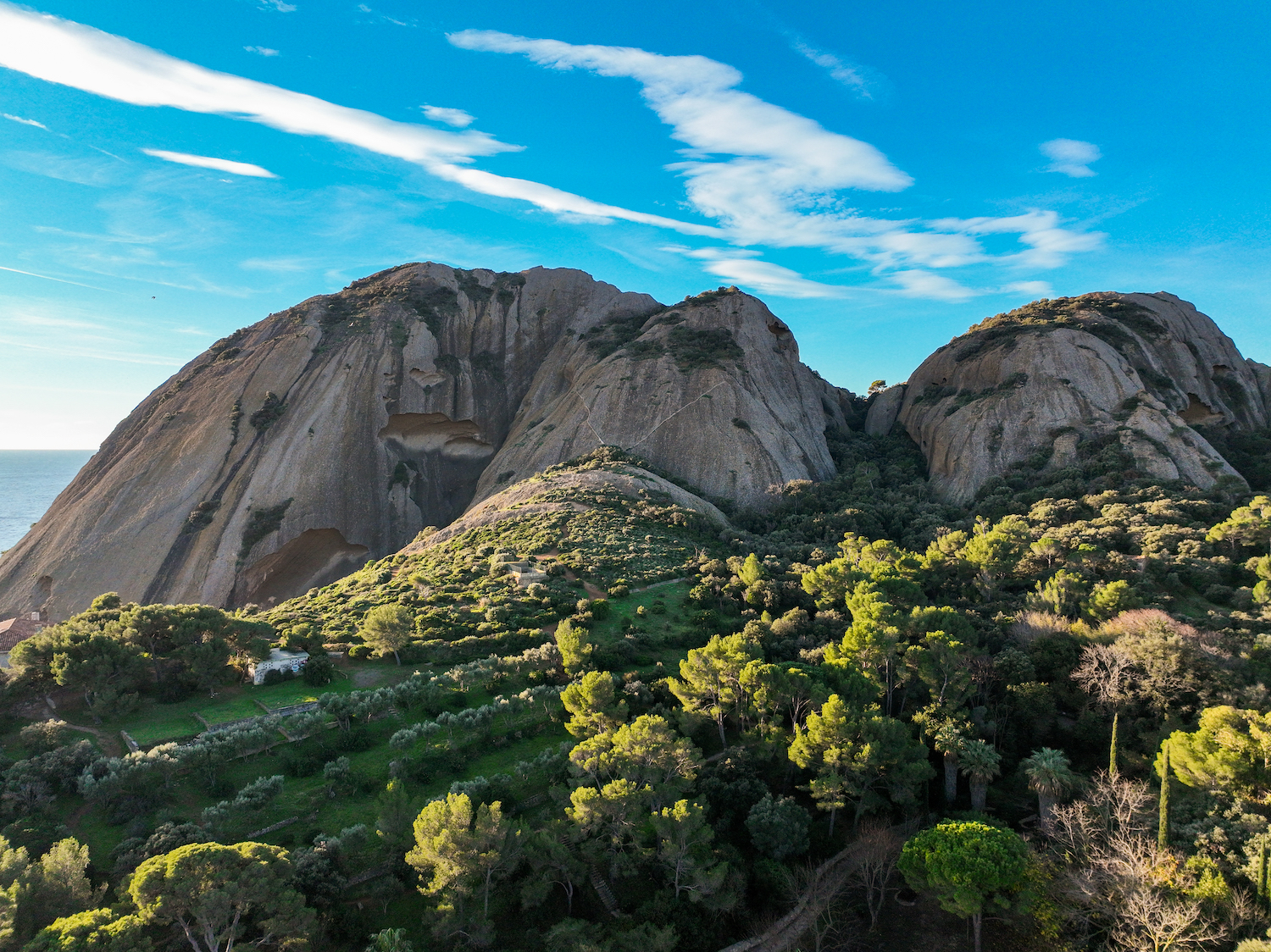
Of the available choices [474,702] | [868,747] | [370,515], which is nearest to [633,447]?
[370,515]

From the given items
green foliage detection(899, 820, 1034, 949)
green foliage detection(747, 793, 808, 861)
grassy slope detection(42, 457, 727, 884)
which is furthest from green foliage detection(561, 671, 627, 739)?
green foliage detection(899, 820, 1034, 949)

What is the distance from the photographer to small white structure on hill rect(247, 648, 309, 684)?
82.2ft

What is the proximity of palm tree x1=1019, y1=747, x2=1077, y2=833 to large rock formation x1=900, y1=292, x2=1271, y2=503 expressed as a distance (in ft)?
125

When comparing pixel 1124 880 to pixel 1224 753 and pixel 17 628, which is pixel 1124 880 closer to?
pixel 1224 753

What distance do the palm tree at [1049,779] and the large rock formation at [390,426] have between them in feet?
124

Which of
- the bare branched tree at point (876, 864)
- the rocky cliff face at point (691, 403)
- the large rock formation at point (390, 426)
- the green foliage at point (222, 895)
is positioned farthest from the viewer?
the rocky cliff face at point (691, 403)

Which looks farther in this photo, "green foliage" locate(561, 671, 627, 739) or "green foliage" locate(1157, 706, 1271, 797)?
"green foliage" locate(561, 671, 627, 739)

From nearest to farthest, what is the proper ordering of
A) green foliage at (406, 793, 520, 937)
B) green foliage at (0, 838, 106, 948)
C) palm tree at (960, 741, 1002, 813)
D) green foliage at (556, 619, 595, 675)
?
green foliage at (0, 838, 106, 948) → green foliage at (406, 793, 520, 937) → palm tree at (960, 741, 1002, 813) → green foliage at (556, 619, 595, 675)

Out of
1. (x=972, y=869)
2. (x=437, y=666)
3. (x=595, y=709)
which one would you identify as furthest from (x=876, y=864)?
(x=437, y=666)

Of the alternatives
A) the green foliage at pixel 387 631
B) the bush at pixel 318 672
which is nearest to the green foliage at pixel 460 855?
the bush at pixel 318 672

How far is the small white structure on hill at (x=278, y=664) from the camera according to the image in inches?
986

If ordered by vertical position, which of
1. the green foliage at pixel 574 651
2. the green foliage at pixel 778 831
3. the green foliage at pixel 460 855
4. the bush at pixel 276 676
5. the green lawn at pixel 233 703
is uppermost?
the green foliage at pixel 574 651

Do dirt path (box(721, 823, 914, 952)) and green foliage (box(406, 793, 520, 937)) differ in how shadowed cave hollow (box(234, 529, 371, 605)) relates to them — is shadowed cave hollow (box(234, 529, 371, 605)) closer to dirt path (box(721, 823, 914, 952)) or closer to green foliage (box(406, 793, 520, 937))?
green foliage (box(406, 793, 520, 937))

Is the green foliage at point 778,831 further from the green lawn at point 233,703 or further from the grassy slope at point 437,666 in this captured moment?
the green lawn at point 233,703
